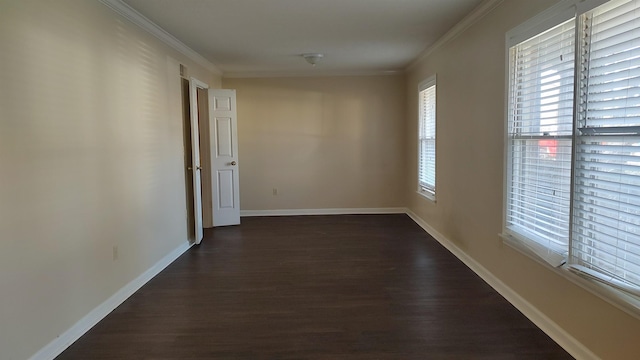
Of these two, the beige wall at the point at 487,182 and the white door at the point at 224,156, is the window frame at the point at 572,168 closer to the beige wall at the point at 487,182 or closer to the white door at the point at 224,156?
the beige wall at the point at 487,182

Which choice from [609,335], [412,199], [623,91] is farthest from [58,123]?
[412,199]

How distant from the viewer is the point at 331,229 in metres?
5.97

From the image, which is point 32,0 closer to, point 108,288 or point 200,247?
point 108,288

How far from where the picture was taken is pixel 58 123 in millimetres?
2619

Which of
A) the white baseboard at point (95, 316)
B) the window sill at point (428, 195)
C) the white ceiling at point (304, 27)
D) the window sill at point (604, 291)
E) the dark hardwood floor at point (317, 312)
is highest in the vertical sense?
the white ceiling at point (304, 27)

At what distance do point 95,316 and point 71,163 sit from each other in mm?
1088

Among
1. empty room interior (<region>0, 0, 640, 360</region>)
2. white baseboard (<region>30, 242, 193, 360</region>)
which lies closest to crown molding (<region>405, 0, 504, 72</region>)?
empty room interior (<region>0, 0, 640, 360</region>)

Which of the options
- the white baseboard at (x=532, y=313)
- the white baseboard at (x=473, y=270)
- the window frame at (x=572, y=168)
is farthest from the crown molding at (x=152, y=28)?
the white baseboard at (x=532, y=313)

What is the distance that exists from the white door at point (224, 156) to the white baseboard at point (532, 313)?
3293 mm

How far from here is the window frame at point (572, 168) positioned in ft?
6.88

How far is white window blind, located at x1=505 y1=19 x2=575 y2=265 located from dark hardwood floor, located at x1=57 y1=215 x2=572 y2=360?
64 cm

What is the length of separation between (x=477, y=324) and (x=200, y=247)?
11.0ft

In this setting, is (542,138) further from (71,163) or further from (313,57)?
(313,57)

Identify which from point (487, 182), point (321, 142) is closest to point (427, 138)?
point (321, 142)
